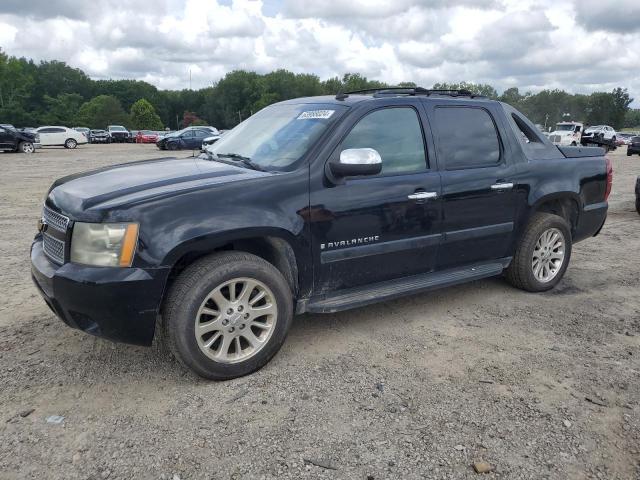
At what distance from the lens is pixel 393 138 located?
3.89 metres

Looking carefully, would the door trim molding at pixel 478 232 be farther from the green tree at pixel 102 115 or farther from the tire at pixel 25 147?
the green tree at pixel 102 115

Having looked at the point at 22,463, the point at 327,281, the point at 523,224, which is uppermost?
the point at 523,224

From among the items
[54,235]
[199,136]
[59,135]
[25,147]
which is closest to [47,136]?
[59,135]

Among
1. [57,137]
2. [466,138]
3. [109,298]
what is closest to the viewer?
[109,298]

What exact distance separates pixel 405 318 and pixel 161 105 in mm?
118220

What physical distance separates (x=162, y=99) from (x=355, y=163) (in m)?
119

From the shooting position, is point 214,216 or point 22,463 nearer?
point 22,463

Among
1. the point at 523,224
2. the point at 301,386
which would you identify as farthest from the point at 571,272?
the point at 301,386

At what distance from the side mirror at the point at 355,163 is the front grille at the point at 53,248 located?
1738 millimetres

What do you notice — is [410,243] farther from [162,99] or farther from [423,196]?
[162,99]

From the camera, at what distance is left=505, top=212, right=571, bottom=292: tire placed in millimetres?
4715

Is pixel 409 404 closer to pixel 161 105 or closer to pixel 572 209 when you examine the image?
pixel 572 209

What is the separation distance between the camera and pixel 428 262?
4.07m

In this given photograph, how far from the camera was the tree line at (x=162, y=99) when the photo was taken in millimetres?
86625
